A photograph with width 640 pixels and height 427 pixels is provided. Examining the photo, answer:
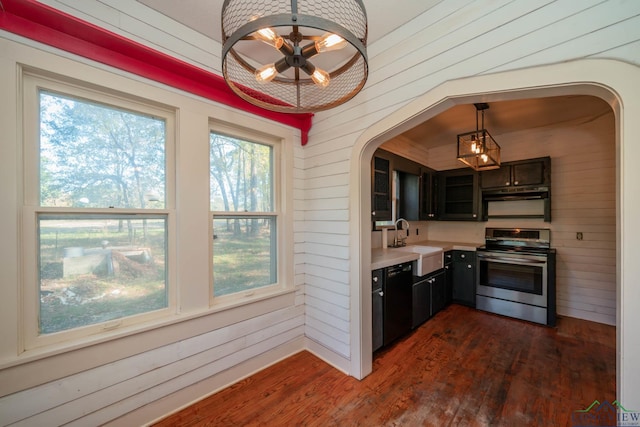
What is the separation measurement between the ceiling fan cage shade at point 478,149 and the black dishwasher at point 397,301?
148 centimetres

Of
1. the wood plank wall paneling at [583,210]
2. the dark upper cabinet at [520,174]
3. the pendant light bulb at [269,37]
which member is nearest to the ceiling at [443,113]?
the wood plank wall paneling at [583,210]

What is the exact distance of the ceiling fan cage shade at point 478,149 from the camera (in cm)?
272

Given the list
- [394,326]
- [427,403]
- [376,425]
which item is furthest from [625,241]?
[394,326]

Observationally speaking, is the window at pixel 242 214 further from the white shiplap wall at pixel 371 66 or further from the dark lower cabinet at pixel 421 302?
the dark lower cabinet at pixel 421 302

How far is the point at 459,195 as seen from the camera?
4.24 metres

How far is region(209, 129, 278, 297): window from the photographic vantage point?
215 cm

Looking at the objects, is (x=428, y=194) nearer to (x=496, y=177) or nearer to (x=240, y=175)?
(x=496, y=177)

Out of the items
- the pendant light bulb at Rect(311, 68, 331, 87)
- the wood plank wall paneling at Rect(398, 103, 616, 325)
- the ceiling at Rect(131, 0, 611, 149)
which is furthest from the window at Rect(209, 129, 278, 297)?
the wood plank wall paneling at Rect(398, 103, 616, 325)

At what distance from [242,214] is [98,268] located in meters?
1.06

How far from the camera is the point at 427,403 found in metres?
1.88

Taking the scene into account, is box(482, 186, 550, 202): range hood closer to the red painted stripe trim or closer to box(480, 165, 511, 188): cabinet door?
box(480, 165, 511, 188): cabinet door

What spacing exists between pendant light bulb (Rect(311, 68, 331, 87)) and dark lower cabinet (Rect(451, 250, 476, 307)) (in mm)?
3619

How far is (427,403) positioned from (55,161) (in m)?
3.06

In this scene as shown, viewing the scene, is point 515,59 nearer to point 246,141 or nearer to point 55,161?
point 246,141
